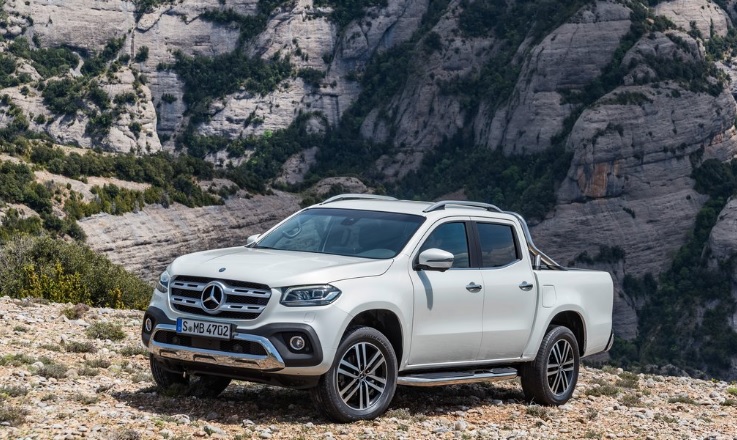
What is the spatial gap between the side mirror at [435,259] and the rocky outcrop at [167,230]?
74052mm

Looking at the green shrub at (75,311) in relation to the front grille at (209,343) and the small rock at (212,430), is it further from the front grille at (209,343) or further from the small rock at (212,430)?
the small rock at (212,430)

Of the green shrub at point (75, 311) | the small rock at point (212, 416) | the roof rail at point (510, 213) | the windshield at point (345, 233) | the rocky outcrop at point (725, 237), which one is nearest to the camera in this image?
the small rock at point (212, 416)

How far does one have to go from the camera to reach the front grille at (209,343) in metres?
9.29

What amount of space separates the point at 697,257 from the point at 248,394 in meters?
118

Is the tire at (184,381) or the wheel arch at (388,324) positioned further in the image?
the tire at (184,381)

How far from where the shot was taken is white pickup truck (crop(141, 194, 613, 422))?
935cm

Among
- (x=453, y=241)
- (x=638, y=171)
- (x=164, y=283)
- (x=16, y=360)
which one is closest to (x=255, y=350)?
(x=164, y=283)

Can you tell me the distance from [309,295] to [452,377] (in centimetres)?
199

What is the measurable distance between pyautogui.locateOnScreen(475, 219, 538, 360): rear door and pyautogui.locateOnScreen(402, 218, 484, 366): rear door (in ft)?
0.56

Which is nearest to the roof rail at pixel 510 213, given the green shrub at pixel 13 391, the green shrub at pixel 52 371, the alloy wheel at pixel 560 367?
the alloy wheel at pixel 560 367

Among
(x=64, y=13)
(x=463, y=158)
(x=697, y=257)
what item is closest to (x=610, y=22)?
(x=463, y=158)

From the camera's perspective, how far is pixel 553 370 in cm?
1216

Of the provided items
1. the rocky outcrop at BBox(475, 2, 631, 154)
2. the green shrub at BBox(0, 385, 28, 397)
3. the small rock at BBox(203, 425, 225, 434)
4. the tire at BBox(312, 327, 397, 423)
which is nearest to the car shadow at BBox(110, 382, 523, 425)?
the tire at BBox(312, 327, 397, 423)

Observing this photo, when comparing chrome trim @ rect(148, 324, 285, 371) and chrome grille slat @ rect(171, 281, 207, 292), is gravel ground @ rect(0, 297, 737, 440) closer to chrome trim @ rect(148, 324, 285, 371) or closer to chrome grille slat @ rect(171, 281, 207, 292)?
chrome trim @ rect(148, 324, 285, 371)
